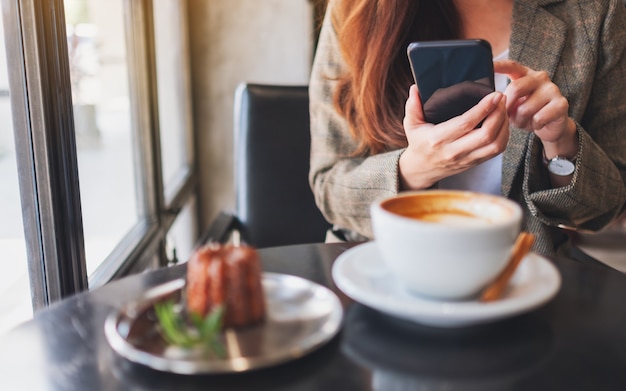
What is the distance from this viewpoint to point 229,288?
542 mm

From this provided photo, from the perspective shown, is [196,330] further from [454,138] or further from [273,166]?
[273,166]

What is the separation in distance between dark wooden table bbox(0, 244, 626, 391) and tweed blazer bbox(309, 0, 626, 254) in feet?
1.41

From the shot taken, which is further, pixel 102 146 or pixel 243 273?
pixel 102 146


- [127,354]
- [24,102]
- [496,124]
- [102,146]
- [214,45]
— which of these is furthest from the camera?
[214,45]

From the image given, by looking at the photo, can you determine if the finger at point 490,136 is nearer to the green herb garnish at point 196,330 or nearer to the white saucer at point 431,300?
the white saucer at point 431,300

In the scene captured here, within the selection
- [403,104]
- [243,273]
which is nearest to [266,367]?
[243,273]

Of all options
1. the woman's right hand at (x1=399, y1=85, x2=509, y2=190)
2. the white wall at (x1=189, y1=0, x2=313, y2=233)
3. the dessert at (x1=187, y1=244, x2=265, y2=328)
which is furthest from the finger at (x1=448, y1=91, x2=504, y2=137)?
the white wall at (x1=189, y1=0, x2=313, y2=233)

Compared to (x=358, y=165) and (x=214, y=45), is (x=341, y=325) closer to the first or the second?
(x=358, y=165)

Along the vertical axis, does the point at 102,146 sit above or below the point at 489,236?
below

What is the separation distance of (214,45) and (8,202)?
4.49 feet

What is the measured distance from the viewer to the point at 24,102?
0.94 m

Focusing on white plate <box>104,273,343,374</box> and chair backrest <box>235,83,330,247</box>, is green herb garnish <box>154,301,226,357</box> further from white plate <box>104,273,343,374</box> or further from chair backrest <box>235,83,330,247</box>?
chair backrest <box>235,83,330,247</box>

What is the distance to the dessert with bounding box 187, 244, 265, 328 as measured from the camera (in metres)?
0.54

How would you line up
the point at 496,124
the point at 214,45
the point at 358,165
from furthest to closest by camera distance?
the point at 214,45
the point at 358,165
the point at 496,124
